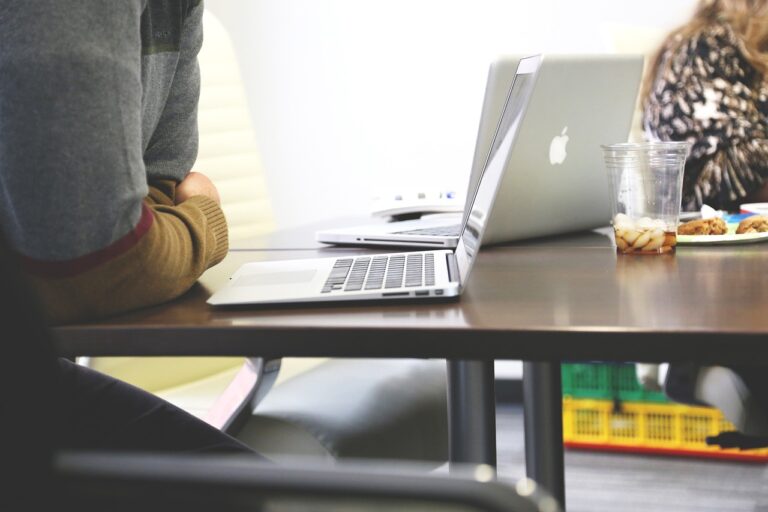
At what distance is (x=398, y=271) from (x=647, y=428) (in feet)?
5.63

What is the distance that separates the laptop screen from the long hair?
3.75 feet

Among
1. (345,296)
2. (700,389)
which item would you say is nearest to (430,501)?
(345,296)

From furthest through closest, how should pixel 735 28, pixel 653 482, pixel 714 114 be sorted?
pixel 653 482 < pixel 735 28 < pixel 714 114

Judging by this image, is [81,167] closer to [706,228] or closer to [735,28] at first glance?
[706,228]

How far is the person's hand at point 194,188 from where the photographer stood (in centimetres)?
98

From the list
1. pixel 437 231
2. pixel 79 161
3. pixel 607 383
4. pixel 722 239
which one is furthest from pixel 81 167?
pixel 607 383

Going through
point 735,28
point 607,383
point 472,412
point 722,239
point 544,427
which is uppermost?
point 735,28

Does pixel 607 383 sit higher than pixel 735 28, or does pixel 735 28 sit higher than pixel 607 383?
pixel 735 28

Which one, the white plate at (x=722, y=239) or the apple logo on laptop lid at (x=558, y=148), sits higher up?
the apple logo on laptop lid at (x=558, y=148)

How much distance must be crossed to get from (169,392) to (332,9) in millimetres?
1533

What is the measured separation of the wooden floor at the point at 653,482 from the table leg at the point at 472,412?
103cm

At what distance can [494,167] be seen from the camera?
2.71 ft

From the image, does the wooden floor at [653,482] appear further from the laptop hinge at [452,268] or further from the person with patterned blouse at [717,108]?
the laptop hinge at [452,268]

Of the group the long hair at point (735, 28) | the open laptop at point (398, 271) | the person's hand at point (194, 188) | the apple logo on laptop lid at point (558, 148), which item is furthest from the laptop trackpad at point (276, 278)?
the long hair at point (735, 28)
